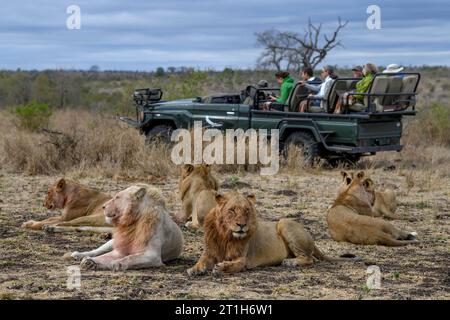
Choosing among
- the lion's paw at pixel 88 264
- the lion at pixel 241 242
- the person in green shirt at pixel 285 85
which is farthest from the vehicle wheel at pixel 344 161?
the lion's paw at pixel 88 264

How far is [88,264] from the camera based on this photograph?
8008mm

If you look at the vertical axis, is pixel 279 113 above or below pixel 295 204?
above

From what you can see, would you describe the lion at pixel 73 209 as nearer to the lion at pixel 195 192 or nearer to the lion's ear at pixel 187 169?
the lion at pixel 195 192

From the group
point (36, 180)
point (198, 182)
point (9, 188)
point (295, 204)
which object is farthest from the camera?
point (36, 180)

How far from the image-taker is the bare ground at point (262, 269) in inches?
284

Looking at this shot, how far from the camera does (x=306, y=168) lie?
55.7 feet

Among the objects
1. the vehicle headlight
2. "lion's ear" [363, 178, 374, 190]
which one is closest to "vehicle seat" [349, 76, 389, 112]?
the vehicle headlight

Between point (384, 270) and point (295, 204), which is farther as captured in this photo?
point (295, 204)

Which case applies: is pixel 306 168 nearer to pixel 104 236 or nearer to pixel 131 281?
pixel 104 236

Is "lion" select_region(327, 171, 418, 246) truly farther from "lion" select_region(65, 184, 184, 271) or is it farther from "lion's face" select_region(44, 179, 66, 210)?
"lion's face" select_region(44, 179, 66, 210)

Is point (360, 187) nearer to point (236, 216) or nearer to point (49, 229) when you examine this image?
point (236, 216)

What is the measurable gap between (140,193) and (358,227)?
2.80 meters
